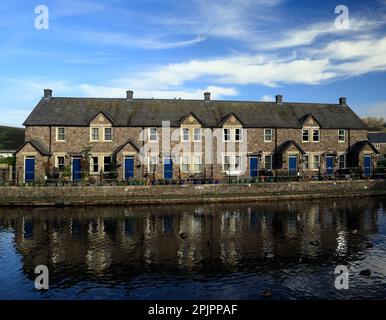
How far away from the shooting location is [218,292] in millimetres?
12867

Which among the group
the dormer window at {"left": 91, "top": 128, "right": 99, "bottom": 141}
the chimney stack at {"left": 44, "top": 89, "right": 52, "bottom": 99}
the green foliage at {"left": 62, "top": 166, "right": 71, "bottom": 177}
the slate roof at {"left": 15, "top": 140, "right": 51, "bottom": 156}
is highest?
the chimney stack at {"left": 44, "top": 89, "right": 52, "bottom": 99}

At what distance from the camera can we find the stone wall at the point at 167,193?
3111 centimetres

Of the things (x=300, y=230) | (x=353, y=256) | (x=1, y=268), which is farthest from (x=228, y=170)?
(x=1, y=268)

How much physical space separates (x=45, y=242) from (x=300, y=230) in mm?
14762

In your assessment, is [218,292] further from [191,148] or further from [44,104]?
[44,104]

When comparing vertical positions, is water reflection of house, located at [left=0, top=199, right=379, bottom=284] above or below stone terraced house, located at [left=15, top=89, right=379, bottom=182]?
below

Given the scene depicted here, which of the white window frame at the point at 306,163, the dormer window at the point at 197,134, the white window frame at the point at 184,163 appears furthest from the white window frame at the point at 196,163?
the white window frame at the point at 306,163

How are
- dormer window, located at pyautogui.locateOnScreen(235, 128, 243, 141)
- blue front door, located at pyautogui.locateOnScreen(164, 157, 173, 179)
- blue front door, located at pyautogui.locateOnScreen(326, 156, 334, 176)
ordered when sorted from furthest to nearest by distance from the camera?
1. blue front door, located at pyautogui.locateOnScreen(326, 156, 334, 176)
2. dormer window, located at pyautogui.locateOnScreen(235, 128, 243, 141)
3. blue front door, located at pyautogui.locateOnScreen(164, 157, 173, 179)

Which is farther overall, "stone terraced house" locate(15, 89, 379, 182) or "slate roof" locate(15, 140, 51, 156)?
"stone terraced house" locate(15, 89, 379, 182)

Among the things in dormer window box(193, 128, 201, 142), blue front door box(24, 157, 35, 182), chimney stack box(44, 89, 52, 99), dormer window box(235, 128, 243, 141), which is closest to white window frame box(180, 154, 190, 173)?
dormer window box(193, 128, 201, 142)

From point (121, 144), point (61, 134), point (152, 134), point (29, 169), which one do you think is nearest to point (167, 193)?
point (152, 134)

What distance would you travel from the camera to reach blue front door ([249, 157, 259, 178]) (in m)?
42.1

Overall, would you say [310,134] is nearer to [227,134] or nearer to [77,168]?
[227,134]

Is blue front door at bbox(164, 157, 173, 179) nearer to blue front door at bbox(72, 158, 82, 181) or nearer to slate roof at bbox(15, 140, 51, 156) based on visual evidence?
blue front door at bbox(72, 158, 82, 181)
